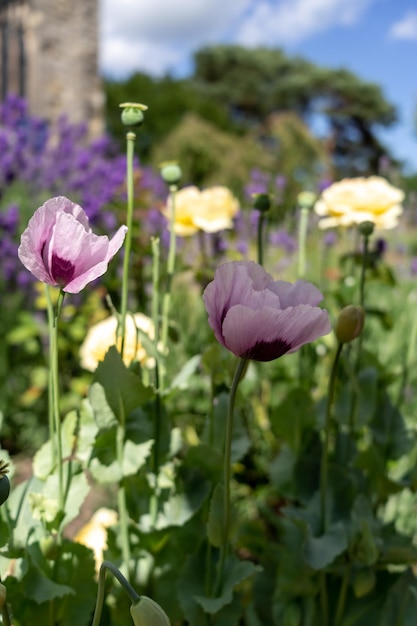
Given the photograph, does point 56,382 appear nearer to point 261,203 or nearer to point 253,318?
point 253,318

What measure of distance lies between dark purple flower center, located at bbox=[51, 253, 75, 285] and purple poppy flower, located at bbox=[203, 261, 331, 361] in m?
0.10

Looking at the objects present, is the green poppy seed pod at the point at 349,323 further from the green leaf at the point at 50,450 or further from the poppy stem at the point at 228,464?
the green leaf at the point at 50,450

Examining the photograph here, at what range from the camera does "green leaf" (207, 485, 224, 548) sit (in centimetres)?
61

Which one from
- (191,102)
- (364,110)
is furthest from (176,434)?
(364,110)

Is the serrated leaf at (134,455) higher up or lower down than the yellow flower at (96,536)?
→ higher up

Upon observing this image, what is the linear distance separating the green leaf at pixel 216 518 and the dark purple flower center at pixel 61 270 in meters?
0.23

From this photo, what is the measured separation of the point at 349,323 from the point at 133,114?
0.90 ft

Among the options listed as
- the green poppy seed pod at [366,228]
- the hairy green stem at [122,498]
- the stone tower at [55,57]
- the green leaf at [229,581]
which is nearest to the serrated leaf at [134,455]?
the hairy green stem at [122,498]

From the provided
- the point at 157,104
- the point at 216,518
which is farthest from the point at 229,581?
the point at 157,104

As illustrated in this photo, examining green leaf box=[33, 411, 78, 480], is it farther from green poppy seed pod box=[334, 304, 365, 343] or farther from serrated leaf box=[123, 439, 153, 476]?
green poppy seed pod box=[334, 304, 365, 343]

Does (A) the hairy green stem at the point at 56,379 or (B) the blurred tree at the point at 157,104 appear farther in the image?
(B) the blurred tree at the point at 157,104

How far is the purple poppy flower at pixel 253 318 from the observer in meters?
0.48

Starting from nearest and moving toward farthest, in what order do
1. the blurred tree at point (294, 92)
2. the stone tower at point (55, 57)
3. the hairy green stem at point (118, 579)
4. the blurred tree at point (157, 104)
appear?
the hairy green stem at point (118, 579), the stone tower at point (55, 57), the blurred tree at point (157, 104), the blurred tree at point (294, 92)

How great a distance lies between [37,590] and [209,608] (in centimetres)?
16
